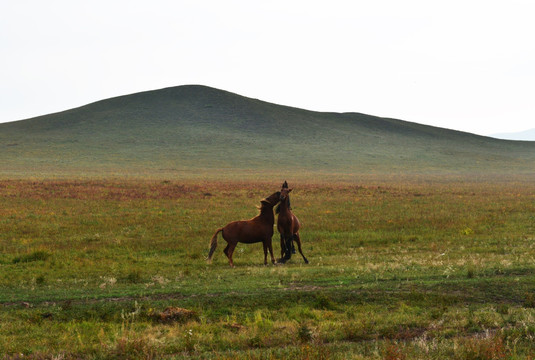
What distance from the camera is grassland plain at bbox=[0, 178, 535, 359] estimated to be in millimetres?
7857

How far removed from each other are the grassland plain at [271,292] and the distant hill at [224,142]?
6368cm

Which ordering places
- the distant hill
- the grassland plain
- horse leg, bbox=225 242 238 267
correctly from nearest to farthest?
the grassland plain → horse leg, bbox=225 242 238 267 → the distant hill

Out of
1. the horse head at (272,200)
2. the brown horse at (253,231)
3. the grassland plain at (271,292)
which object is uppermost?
the horse head at (272,200)

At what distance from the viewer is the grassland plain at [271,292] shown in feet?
25.8

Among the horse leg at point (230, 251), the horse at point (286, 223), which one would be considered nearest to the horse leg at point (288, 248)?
the horse at point (286, 223)

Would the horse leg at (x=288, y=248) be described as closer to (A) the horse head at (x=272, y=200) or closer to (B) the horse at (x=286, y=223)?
(B) the horse at (x=286, y=223)

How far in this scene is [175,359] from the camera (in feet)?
23.9

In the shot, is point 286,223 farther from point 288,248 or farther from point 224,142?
point 224,142

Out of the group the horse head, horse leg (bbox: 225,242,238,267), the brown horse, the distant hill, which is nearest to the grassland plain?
horse leg (bbox: 225,242,238,267)

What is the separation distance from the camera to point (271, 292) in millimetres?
11547

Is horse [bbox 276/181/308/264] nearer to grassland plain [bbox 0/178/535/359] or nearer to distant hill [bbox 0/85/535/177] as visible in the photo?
grassland plain [bbox 0/178/535/359]

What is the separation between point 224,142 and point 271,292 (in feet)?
398

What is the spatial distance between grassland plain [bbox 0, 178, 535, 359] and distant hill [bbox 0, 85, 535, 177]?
2507 inches

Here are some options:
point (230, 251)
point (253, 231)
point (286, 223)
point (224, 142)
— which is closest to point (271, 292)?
point (230, 251)
